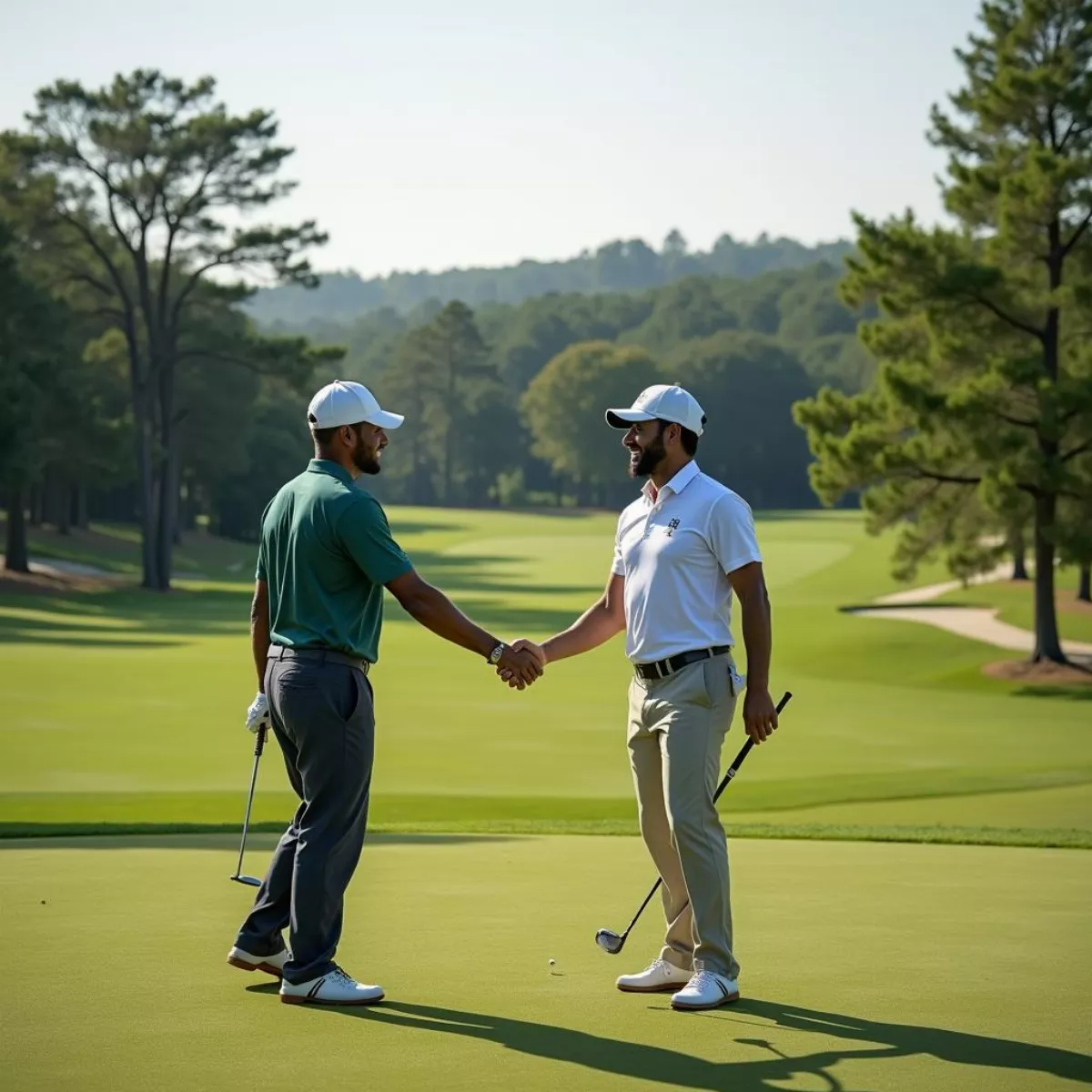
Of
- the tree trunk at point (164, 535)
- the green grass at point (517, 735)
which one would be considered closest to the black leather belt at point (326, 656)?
the green grass at point (517, 735)

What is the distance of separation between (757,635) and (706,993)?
1.24m

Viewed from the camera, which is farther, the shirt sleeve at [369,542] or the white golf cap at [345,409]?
the white golf cap at [345,409]

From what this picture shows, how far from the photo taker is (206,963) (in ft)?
22.4

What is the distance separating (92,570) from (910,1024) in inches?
2420

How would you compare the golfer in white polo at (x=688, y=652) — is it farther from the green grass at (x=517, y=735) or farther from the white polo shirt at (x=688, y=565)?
the green grass at (x=517, y=735)

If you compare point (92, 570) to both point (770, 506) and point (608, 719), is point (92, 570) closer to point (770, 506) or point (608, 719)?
point (608, 719)

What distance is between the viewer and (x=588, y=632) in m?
7.46

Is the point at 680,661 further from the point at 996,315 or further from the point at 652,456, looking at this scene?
the point at 996,315

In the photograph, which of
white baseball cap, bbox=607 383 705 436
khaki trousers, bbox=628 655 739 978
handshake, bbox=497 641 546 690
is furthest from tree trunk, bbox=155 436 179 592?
A: khaki trousers, bbox=628 655 739 978

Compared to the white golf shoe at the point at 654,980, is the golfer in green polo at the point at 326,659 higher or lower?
higher

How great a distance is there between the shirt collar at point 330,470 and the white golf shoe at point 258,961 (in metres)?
1.62

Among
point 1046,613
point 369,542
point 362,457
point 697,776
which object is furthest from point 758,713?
point 1046,613

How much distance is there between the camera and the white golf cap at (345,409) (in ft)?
21.9

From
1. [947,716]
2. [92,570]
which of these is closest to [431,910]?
[947,716]
